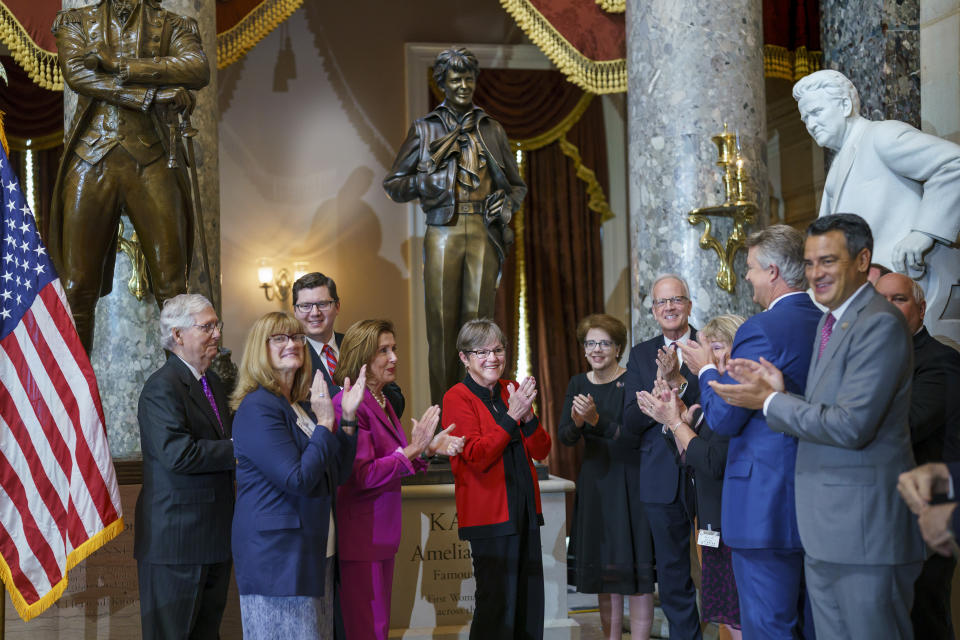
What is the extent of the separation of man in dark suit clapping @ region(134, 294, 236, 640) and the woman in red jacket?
93 centimetres

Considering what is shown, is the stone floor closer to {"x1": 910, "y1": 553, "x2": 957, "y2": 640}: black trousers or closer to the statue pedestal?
the statue pedestal

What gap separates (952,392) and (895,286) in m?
0.39

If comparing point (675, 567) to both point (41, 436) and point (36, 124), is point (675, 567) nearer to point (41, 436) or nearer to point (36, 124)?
point (41, 436)

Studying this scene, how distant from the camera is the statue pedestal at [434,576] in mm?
4754

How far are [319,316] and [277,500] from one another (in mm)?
1419

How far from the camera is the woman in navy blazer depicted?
3.05 meters

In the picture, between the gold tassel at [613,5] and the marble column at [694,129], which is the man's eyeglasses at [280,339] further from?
the gold tassel at [613,5]

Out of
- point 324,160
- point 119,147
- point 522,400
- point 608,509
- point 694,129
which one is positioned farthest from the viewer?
point 324,160

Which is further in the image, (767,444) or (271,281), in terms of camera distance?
(271,281)

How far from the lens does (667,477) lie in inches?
169

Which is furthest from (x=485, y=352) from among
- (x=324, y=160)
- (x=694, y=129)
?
(x=324, y=160)

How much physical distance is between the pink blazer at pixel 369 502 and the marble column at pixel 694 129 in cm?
241

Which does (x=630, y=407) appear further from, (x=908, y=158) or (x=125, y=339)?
(x=125, y=339)

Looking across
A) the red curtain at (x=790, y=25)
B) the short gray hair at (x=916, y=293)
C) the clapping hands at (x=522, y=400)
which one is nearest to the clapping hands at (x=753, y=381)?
the short gray hair at (x=916, y=293)
